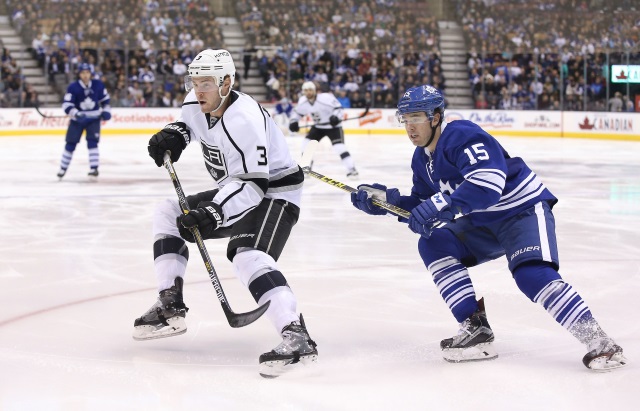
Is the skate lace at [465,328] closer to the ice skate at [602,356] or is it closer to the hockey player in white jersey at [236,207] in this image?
the ice skate at [602,356]

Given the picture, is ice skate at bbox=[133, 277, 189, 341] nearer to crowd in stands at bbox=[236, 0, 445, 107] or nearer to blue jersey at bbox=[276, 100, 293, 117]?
blue jersey at bbox=[276, 100, 293, 117]

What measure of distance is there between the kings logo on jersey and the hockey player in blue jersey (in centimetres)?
49

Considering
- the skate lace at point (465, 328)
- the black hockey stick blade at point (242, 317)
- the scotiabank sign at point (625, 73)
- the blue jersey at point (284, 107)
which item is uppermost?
the black hockey stick blade at point (242, 317)

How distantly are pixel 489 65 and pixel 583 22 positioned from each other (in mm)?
2659

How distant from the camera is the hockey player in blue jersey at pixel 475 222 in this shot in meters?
Answer: 3.12

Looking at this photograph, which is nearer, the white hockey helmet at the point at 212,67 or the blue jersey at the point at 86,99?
the white hockey helmet at the point at 212,67

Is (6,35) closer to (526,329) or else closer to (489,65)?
(489,65)

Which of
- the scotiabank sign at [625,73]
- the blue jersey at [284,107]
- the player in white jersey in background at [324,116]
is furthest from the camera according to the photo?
the blue jersey at [284,107]

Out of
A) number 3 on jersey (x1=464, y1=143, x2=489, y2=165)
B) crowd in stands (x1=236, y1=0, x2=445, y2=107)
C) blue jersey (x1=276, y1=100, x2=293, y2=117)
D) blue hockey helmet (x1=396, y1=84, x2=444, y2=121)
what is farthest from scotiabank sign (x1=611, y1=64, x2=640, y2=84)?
number 3 on jersey (x1=464, y1=143, x2=489, y2=165)

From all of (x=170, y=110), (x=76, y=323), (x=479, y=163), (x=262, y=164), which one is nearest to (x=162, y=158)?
(x=262, y=164)

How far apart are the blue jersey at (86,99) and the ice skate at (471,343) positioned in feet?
23.7

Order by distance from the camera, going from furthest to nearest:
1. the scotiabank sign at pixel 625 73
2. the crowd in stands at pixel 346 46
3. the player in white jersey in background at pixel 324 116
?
the crowd in stands at pixel 346 46 < the scotiabank sign at pixel 625 73 < the player in white jersey in background at pixel 324 116

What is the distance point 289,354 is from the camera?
315 cm

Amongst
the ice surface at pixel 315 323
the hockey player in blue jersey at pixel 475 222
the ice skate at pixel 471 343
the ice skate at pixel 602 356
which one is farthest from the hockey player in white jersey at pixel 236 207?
the ice skate at pixel 602 356
